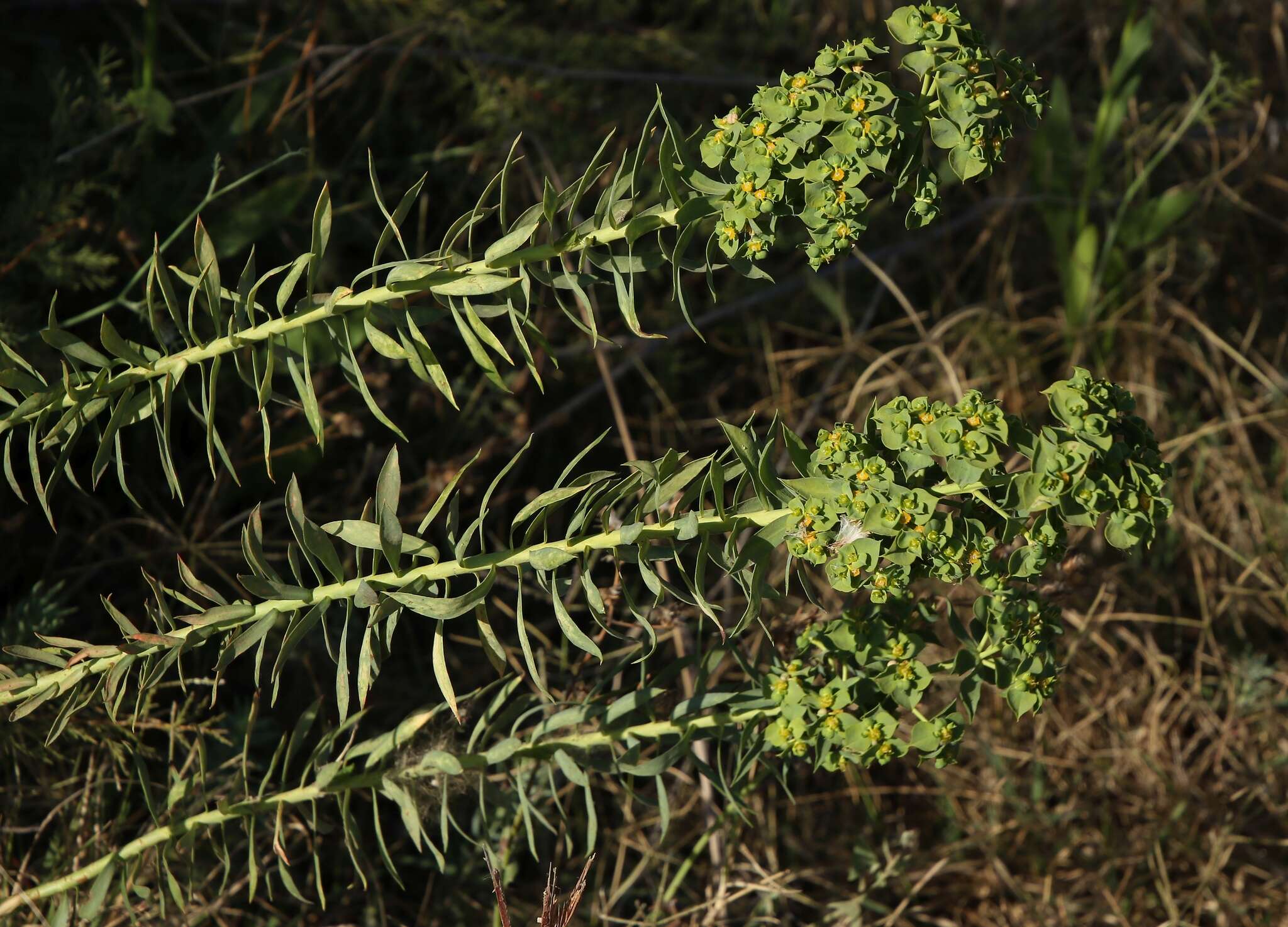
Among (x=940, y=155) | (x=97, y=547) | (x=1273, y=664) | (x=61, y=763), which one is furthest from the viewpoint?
(x=940, y=155)

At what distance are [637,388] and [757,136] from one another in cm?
173

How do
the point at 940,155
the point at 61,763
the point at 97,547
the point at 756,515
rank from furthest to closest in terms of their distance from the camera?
1. the point at 940,155
2. the point at 97,547
3. the point at 61,763
4. the point at 756,515

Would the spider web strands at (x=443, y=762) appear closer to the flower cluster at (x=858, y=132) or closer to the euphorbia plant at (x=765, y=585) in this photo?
the euphorbia plant at (x=765, y=585)

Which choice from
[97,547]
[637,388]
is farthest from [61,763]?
[637,388]

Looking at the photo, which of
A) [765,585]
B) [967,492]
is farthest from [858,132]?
[765,585]

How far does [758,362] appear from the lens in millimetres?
3117

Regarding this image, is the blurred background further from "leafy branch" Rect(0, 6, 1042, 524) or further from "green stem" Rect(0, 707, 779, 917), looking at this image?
"leafy branch" Rect(0, 6, 1042, 524)

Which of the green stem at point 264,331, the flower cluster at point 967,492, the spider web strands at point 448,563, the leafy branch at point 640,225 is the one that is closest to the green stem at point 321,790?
the spider web strands at point 448,563

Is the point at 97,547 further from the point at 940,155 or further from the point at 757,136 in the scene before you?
the point at 940,155

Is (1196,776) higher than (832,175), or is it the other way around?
(832,175)

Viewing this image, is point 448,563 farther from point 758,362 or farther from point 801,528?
point 758,362

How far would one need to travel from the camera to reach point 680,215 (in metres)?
1.39

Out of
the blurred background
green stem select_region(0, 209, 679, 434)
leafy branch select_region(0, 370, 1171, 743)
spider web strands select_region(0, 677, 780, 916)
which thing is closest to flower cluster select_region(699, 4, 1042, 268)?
green stem select_region(0, 209, 679, 434)

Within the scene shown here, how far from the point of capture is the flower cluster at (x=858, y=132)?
128 centimetres
